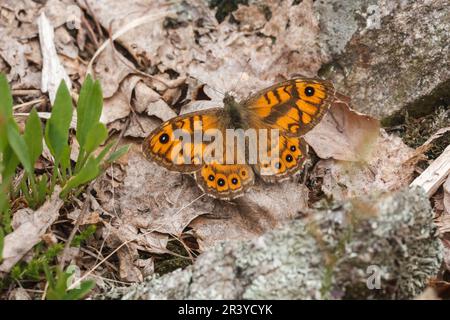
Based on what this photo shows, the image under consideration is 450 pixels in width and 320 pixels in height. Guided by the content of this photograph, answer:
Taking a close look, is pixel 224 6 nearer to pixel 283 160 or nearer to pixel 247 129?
pixel 247 129

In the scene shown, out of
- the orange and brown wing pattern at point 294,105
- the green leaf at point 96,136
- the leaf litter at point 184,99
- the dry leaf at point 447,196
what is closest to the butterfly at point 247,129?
the orange and brown wing pattern at point 294,105

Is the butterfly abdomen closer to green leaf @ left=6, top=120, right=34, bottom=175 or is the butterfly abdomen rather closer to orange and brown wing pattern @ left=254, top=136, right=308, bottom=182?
orange and brown wing pattern @ left=254, top=136, right=308, bottom=182

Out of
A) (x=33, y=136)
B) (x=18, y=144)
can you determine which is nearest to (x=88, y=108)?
(x=33, y=136)

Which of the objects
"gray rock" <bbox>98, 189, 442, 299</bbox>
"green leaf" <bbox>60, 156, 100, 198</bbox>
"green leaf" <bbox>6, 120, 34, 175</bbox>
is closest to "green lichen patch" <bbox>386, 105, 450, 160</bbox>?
"gray rock" <bbox>98, 189, 442, 299</bbox>

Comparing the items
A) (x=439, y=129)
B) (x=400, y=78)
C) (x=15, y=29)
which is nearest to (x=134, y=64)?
(x=15, y=29)
